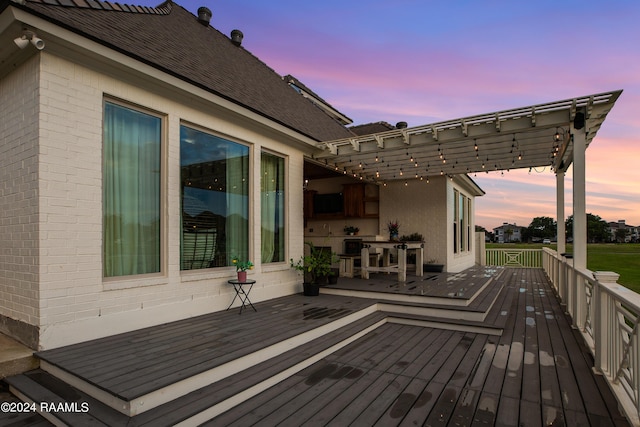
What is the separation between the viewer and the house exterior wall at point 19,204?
3.11m

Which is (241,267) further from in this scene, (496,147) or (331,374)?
(496,147)

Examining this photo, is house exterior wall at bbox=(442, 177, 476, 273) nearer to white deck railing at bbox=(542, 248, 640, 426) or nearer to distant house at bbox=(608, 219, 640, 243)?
white deck railing at bbox=(542, 248, 640, 426)

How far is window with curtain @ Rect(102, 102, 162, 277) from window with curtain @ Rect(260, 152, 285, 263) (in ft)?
6.56

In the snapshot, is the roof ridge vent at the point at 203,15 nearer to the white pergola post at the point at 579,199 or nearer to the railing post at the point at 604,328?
the white pergola post at the point at 579,199

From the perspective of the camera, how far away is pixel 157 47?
14.6ft

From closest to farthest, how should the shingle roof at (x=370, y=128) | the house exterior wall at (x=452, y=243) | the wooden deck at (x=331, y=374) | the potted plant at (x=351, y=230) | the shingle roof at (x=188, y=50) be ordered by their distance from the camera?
the wooden deck at (x=331, y=374), the shingle roof at (x=188, y=50), the house exterior wall at (x=452, y=243), the potted plant at (x=351, y=230), the shingle roof at (x=370, y=128)

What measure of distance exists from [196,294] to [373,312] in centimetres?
276

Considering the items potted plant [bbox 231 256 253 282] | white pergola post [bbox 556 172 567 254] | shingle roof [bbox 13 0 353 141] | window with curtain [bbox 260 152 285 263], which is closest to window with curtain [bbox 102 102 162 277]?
shingle roof [bbox 13 0 353 141]

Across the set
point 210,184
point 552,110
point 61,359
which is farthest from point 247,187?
point 552,110

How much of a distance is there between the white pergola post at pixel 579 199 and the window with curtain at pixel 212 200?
190 inches

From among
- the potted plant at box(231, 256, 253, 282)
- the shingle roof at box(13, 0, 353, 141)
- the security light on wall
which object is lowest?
the potted plant at box(231, 256, 253, 282)

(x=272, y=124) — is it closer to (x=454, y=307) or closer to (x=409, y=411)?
(x=454, y=307)

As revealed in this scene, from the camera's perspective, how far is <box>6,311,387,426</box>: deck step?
7.04 ft

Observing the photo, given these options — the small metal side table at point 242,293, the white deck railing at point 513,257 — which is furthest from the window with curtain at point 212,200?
the white deck railing at point 513,257
